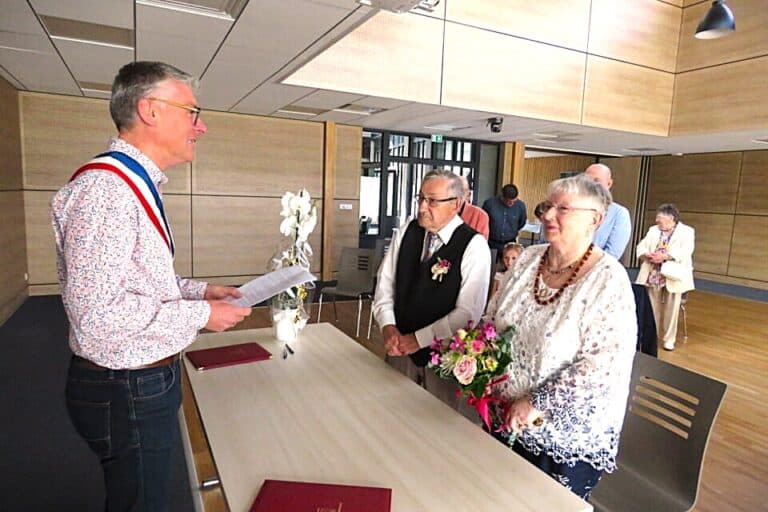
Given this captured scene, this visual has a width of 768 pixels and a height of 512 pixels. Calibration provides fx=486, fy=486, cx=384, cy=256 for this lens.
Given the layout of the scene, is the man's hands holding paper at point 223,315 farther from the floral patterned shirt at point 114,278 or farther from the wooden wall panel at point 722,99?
the wooden wall panel at point 722,99

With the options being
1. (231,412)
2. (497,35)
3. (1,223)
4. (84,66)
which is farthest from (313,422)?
(497,35)

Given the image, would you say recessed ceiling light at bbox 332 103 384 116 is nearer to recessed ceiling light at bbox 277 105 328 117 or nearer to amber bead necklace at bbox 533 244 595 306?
recessed ceiling light at bbox 277 105 328 117

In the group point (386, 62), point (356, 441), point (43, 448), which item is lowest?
point (43, 448)

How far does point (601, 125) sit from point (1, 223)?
7.29 m

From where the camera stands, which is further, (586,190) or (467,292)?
(467,292)

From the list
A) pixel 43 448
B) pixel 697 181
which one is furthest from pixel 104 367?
pixel 697 181

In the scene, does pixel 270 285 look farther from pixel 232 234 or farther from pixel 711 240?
pixel 711 240

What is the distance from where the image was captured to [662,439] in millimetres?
1795

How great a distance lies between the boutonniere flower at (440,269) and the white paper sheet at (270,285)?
64cm

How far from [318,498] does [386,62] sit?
4933mm

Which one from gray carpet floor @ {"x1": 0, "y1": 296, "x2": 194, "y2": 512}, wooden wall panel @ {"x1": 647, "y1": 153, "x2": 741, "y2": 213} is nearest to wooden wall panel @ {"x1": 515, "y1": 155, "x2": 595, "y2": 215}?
wooden wall panel @ {"x1": 647, "y1": 153, "x2": 741, "y2": 213}

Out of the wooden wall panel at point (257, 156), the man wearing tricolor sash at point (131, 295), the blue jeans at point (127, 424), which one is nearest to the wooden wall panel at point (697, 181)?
the wooden wall panel at point (257, 156)

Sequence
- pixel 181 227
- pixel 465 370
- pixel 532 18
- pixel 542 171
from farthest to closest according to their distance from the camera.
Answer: pixel 542 171 → pixel 181 227 → pixel 532 18 → pixel 465 370

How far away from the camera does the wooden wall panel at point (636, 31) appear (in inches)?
260
